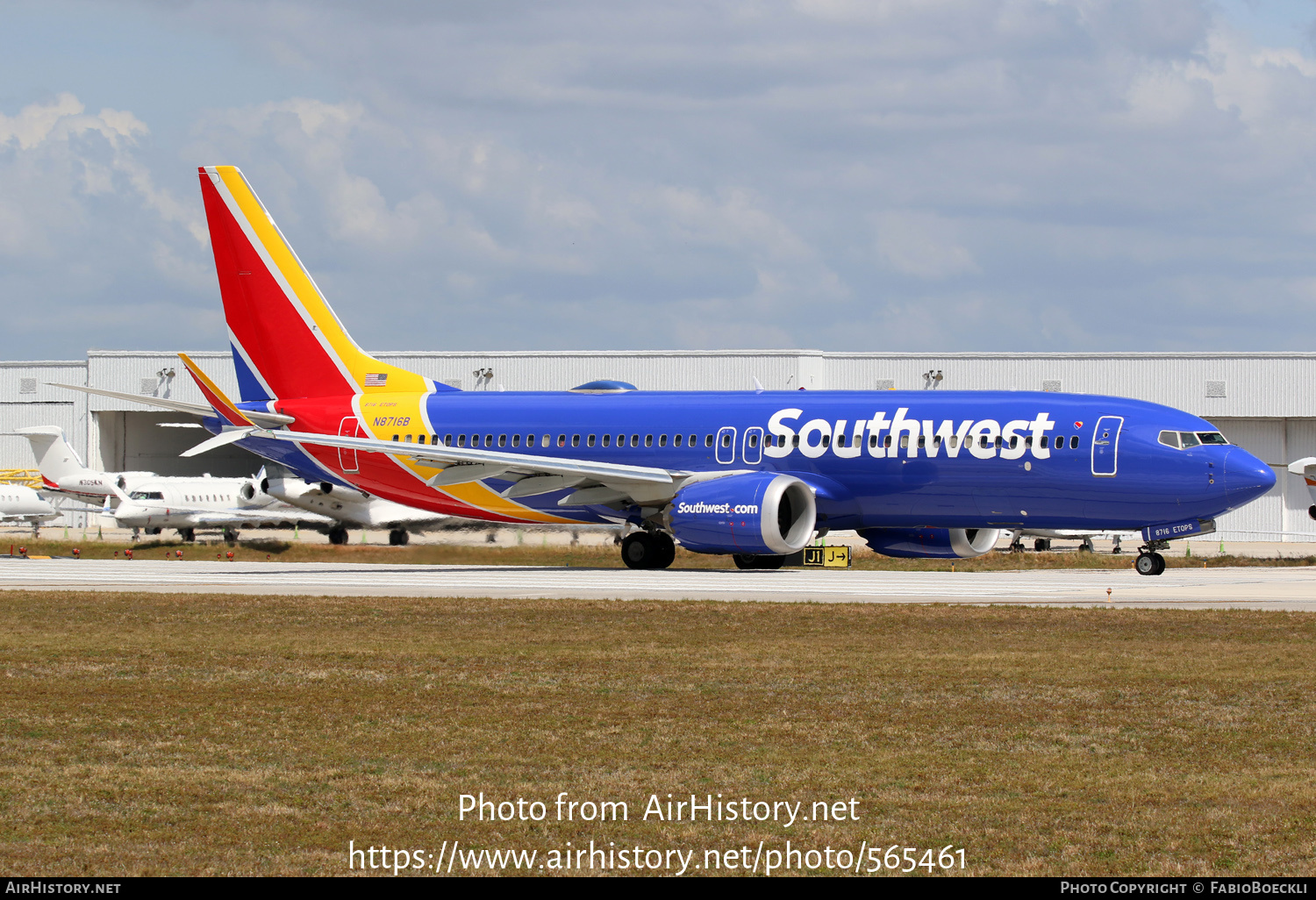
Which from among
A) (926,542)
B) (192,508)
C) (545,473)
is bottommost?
(926,542)

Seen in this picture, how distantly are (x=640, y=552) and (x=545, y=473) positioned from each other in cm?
318

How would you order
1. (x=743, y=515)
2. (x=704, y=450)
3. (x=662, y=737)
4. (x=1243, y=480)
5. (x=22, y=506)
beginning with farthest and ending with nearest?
1. (x=22, y=506)
2. (x=704, y=450)
3. (x=743, y=515)
4. (x=1243, y=480)
5. (x=662, y=737)

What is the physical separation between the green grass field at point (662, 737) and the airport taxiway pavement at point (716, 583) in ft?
16.7

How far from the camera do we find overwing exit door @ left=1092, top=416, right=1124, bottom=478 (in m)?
32.2

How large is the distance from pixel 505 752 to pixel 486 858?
3.16 m

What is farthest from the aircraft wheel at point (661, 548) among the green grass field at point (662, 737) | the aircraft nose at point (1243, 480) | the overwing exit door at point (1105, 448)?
Result: the green grass field at point (662, 737)

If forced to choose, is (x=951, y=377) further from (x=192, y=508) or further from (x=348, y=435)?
(x=348, y=435)

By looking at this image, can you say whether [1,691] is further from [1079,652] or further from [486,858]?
[1079,652]

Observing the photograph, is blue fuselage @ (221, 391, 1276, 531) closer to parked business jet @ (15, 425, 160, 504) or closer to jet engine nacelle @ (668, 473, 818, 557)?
jet engine nacelle @ (668, 473, 818, 557)

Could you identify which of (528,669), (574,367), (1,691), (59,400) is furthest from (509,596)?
(59,400)

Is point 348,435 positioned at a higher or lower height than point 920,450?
higher

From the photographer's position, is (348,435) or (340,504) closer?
(348,435)

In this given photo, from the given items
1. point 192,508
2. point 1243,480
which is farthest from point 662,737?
point 192,508

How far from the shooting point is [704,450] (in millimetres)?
36344
